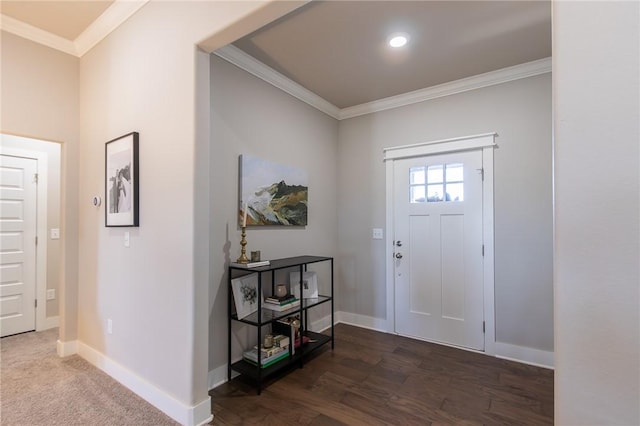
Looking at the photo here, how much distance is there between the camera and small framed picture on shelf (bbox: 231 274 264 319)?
2436 mm

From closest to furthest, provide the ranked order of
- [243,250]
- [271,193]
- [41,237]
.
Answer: [243,250]
[271,193]
[41,237]

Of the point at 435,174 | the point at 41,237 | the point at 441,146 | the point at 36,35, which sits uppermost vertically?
the point at 36,35

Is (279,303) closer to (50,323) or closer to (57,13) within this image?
(57,13)

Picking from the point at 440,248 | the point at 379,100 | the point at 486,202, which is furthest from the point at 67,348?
A: the point at 486,202

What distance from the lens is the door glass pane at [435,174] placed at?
10.8 feet

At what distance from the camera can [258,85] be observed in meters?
2.88

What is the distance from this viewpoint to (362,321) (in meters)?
3.75

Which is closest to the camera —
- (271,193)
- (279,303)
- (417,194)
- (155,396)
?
(155,396)

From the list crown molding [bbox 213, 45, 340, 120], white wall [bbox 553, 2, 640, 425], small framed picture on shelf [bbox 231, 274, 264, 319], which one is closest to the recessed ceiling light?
A: crown molding [bbox 213, 45, 340, 120]

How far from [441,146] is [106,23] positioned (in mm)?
3260

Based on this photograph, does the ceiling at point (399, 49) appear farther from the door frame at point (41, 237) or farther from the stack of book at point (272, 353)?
the door frame at point (41, 237)

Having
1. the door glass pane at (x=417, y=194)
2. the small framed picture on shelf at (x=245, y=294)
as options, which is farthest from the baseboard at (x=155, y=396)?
the door glass pane at (x=417, y=194)

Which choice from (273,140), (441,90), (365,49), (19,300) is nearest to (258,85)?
(273,140)

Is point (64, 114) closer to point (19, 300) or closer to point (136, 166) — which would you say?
point (136, 166)
